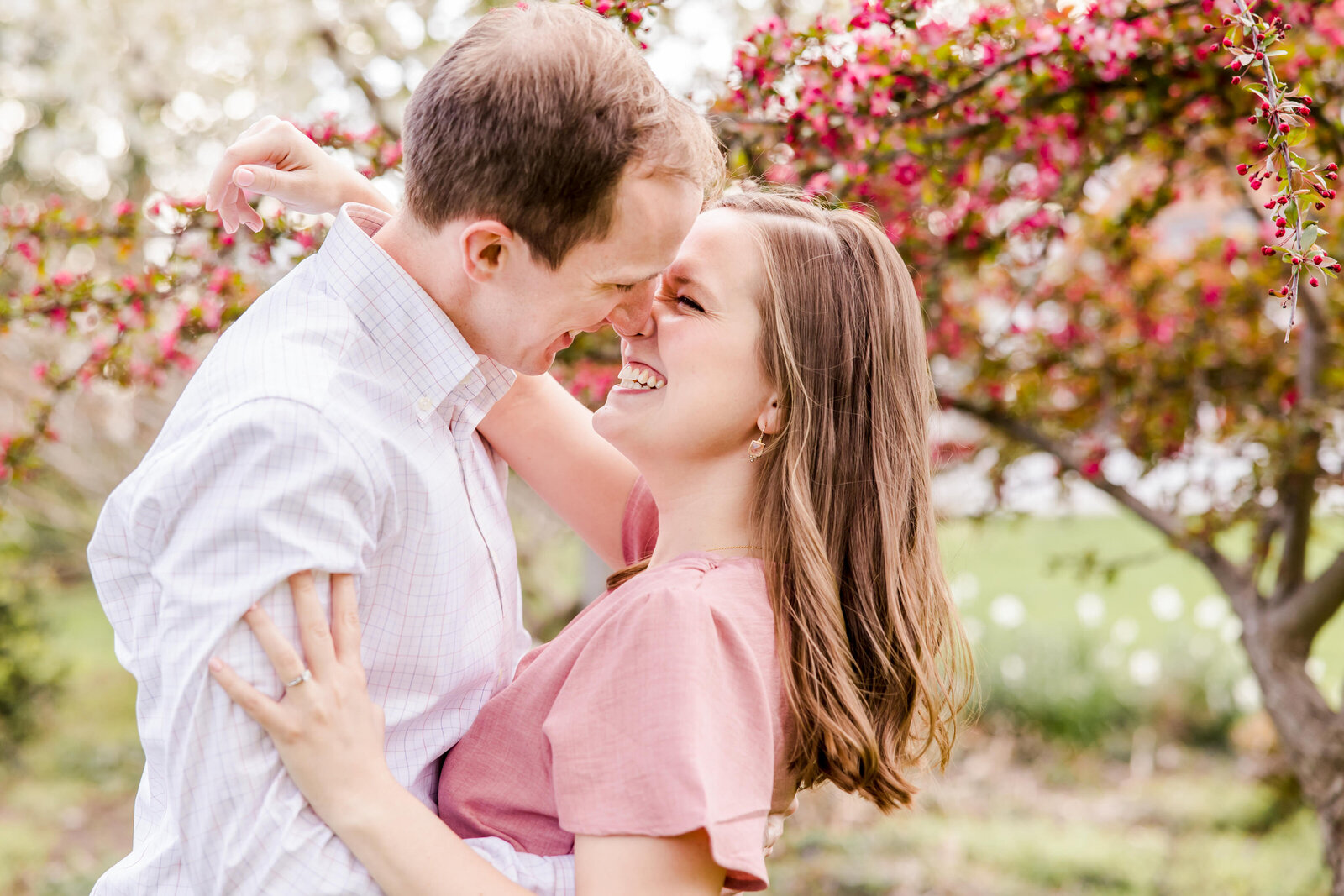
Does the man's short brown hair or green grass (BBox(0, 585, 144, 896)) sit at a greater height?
the man's short brown hair

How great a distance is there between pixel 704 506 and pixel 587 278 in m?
0.47

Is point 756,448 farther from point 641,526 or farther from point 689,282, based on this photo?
point 641,526

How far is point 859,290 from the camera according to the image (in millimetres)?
1855

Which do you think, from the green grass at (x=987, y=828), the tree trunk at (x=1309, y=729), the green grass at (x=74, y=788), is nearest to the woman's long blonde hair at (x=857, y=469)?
the tree trunk at (x=1309, y=729)

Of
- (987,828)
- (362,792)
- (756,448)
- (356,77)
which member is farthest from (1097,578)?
(362,792)

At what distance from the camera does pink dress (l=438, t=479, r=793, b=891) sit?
4.57 ft

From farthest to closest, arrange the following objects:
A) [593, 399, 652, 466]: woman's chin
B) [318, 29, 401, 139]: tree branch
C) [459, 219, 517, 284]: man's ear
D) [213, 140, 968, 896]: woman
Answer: [318, 29, 401, 139]: tree branch < [593, 399, 652, 466]: woman's chin < [459, 219, 517, 284]: man's ear < [213, 140, 968, 896]: woman

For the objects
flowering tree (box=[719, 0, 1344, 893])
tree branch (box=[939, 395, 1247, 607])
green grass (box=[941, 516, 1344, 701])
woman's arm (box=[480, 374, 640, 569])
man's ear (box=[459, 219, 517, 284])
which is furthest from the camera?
green grass (box=[941, 516, 1344, 701])

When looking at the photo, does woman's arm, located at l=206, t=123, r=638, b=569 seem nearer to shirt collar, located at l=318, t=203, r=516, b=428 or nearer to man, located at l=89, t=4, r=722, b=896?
man, located at l=89, t=4, r=722, b=896

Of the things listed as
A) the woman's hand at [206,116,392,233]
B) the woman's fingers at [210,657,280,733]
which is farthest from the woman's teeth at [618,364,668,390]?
the woman's fingers at [210,657,280,733]

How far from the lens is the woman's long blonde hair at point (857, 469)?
178cm

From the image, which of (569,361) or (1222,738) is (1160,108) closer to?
(569,361)

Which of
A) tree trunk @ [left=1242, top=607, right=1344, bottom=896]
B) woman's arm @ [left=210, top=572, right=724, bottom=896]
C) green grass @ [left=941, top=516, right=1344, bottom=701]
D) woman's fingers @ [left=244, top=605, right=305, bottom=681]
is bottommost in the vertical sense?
green grass @ [left=941, top=516, right=1344, bottom=701]

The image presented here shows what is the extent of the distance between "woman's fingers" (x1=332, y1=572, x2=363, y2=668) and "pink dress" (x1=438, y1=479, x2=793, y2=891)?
11.6 inches
